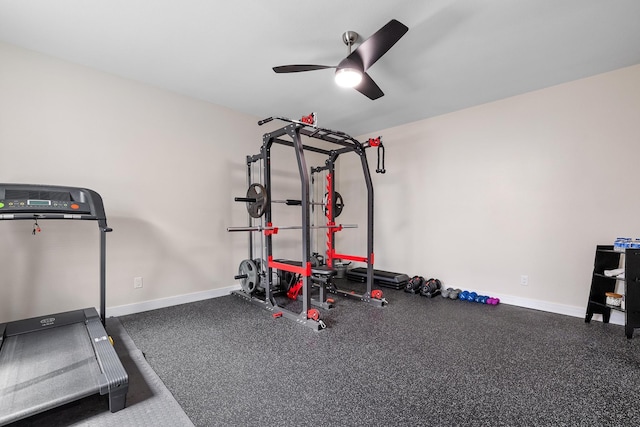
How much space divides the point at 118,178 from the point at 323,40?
269cm

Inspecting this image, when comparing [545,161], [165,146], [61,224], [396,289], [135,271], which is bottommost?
[396,289]

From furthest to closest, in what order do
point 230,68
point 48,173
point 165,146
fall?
point 165,146, point 230,68, point 48,173

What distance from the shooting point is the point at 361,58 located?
7.43 feet

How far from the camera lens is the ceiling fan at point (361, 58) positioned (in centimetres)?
193

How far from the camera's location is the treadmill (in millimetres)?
1526

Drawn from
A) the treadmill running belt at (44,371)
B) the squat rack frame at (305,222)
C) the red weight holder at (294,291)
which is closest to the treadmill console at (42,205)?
the treadmill running belt at (44,371)

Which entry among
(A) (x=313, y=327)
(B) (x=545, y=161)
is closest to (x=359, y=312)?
(A) (x=313, y=327)

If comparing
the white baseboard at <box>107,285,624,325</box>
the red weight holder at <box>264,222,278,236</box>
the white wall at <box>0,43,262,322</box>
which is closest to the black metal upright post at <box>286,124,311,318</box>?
the red weight holder at <box>264,222,278,236</box>

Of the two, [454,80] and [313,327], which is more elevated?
[454,80]

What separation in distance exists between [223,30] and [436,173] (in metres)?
3.43

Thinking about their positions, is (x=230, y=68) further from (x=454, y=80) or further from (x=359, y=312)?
(x=359, y=312)

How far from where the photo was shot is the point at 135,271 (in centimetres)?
327

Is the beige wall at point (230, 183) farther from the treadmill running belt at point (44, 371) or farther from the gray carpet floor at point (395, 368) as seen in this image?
the treadmill running belt at point (44, 371)

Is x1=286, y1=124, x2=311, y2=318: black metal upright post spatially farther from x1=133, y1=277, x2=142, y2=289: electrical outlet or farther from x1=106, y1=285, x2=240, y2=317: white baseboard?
x1=133, y1=277, x2=142, y2=289: electrical outlet
